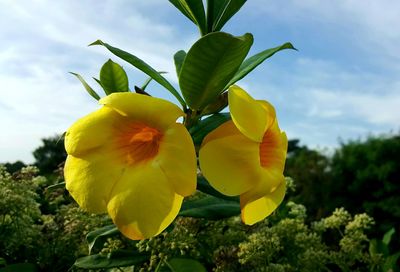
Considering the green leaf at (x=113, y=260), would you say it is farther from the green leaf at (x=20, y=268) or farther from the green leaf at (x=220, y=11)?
the green leaf at (x=220, y=11)

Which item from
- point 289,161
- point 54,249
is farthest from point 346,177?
point 54,249

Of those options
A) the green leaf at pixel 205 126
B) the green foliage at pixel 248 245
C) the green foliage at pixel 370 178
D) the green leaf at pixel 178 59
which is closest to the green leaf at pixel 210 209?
the green foliage at pixel 248 245

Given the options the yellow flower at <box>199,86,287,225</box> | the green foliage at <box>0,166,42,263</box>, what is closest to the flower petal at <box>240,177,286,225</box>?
the yellow flower at <box>199,86,287,225</box>

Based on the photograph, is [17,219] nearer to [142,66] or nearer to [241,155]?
[142,66]

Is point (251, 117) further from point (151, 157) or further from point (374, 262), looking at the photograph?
point (374, 262)

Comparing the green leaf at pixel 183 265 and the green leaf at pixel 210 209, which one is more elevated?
the green leaf at pixel 210 209

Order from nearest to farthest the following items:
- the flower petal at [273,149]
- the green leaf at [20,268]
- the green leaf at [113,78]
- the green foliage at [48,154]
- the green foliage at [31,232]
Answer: the flower petal at [273,149] → the green leaf at [113,78] → the green leaf at [20,268] → the green foliage at [31,232] → the green foliage at [48,154]

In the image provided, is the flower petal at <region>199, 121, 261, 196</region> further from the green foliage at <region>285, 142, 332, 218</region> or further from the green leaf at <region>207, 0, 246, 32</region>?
the green foliage at <region>285, 142, 332, 218</region>
